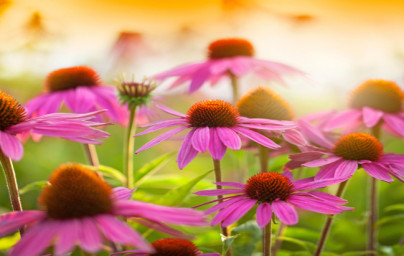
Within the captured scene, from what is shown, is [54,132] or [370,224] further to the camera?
[370,224]

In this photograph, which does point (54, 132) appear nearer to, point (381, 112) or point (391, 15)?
point (381, 112)

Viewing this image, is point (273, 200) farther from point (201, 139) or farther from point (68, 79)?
point (68, 79)

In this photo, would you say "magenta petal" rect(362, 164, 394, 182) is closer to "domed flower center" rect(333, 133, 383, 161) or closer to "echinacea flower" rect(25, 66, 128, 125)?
"domed flower center" rect(333, 133, 383, 161)

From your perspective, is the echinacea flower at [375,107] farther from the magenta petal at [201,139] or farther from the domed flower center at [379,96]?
the magenta petal at [201,139]

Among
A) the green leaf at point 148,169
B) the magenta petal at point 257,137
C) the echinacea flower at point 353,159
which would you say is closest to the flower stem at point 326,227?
the echinacea flower at point 353,159

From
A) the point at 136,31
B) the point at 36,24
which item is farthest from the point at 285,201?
the point at 136,31
